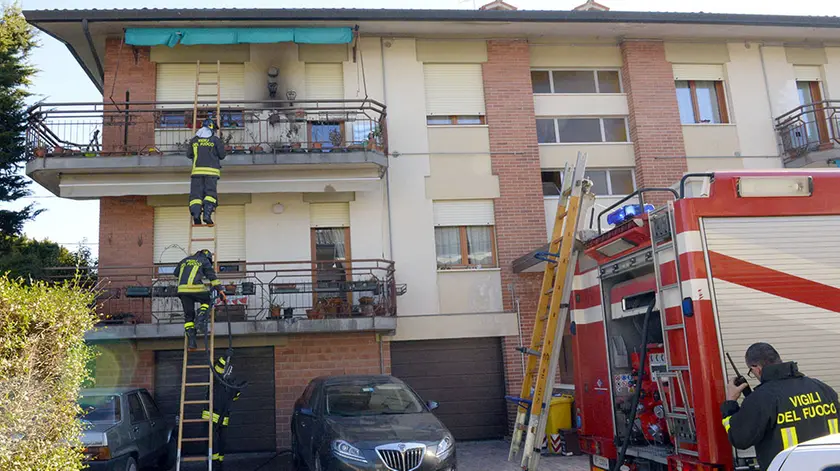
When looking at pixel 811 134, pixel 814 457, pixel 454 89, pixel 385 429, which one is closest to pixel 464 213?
pixel 454 89

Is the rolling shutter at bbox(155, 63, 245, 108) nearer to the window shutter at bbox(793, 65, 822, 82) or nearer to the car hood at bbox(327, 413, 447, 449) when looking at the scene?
the car hood at bbox(327, 413, 447, 449)

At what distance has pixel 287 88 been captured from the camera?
1462cm

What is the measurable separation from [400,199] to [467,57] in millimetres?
3722

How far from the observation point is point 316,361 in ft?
44.4

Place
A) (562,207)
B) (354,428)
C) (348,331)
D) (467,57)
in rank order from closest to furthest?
(562,207), (354,428), (348,331), (467,57)

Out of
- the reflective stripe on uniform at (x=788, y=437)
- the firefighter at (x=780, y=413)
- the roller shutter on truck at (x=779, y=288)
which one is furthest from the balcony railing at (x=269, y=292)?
the reflective stripe on uniform at (x=788, y=437)

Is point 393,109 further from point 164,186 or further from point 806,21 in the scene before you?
point 806,21

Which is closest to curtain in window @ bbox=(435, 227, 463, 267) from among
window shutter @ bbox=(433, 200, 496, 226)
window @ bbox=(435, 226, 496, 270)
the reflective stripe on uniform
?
window @ bbox=(435, 226, 496, 270)

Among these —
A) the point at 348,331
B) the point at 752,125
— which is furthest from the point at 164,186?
the point at 752,125

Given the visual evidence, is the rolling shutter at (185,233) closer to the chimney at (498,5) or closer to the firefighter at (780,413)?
the chimney at (498,5)

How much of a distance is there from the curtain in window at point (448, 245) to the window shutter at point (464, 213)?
16 centimetres

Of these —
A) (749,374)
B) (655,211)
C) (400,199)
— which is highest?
(400,199)

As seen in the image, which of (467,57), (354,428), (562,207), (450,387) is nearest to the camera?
(562,207)

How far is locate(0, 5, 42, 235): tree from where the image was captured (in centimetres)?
1581
